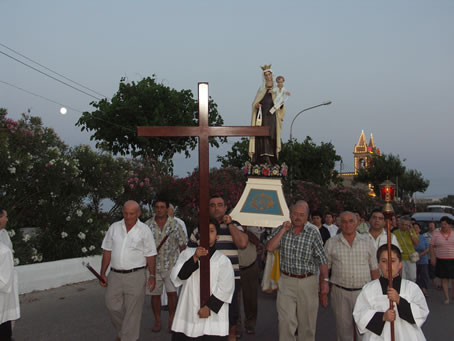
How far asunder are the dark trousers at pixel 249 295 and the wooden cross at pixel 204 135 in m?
2.80

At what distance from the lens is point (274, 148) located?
967 centimetres

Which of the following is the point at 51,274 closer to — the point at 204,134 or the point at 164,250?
the point at 164,250

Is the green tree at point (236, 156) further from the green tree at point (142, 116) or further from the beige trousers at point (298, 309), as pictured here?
the beige trousers at point (298, 309)

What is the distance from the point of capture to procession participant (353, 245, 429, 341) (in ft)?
13.4

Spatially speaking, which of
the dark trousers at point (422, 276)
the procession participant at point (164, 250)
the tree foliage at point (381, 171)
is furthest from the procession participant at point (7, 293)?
the tree foliage at point (381, 171)

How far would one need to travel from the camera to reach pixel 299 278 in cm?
573

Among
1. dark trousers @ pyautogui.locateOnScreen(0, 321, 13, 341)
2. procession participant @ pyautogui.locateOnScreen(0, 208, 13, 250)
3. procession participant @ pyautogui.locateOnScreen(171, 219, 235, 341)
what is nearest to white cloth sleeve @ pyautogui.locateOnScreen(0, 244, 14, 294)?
dark trousers @ pyautogui.locateOnScreen(0, 321, 13, 341)

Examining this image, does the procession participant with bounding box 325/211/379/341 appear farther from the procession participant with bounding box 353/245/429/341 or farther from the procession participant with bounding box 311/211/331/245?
the procession participant with bounding box 311/211/331/245

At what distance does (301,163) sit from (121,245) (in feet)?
111

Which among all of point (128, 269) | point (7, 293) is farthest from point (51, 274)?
point (7, 293)

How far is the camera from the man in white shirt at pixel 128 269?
588 centimetres

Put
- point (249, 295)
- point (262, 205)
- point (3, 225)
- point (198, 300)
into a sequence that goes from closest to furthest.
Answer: point (198, 300), point (3, 225), point (249, 295), point (262, 205)

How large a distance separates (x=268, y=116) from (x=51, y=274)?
597 centimetres

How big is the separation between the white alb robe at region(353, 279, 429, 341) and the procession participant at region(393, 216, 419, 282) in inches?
225
